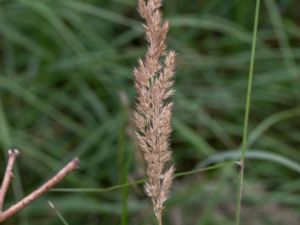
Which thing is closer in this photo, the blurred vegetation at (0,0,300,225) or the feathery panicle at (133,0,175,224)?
the feathery panicle at (133,0,175,224)

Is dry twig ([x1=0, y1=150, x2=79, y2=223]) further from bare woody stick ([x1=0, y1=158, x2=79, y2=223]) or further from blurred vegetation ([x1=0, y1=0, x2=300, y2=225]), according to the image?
blurred vegetation ([x1=0, y1=0, x2=300, y2=225])

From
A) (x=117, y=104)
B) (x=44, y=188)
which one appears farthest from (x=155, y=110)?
(x=117, y=104)

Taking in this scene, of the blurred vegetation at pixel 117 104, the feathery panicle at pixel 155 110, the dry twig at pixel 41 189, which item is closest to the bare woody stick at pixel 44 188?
the dry twig at pixel 41 189

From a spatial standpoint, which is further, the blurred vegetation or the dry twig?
the blurred vegetation

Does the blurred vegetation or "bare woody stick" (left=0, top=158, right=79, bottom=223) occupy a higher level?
the blurred vegetation

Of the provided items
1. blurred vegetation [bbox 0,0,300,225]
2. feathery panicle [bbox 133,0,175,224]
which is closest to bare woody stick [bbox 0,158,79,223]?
feathery panicle [bbox 133,0,175,224]

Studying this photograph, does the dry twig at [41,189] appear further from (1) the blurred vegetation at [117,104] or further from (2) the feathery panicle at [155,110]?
(1) the blurred vegetation at [117,104]

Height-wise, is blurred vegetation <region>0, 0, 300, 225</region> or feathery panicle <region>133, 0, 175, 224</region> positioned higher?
blurred vegetation <region>0, 0, 300, 225</region>

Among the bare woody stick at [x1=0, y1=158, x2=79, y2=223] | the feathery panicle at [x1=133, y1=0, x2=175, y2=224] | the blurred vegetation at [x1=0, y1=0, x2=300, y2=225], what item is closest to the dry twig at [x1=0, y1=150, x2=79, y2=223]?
the bare woody stick at [x1=0, y1=158, x2=79, y2=223]

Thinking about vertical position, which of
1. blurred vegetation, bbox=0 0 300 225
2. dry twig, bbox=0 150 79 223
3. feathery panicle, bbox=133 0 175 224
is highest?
blurred vegetation, bbox=0 0 300 225

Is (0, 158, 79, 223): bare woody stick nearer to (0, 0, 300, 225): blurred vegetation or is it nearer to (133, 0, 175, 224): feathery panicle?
(133, 0, 175, 224): feathery panicle
